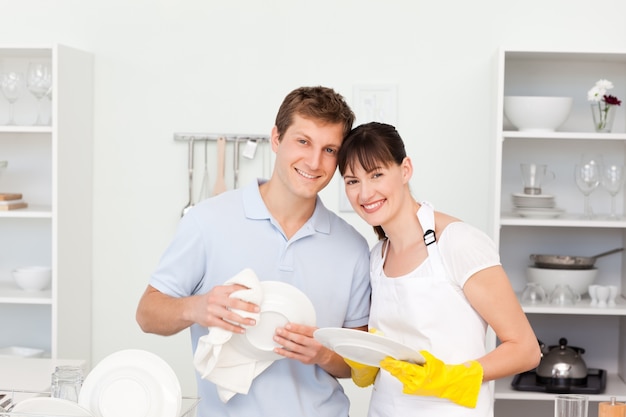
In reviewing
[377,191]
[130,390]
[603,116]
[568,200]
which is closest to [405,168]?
[377,191]

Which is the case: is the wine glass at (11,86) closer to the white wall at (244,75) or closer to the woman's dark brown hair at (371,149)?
the white wall at (244,75)

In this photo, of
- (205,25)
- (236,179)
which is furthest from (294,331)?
(205,25)

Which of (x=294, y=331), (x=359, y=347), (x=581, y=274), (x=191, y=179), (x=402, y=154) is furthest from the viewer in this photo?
(x=191, y=179)

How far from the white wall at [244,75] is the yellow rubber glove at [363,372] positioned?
1.45m

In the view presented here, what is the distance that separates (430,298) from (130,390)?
0.69 metres

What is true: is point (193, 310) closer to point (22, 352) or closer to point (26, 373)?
point (26, 373)

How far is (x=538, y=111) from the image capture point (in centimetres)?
327

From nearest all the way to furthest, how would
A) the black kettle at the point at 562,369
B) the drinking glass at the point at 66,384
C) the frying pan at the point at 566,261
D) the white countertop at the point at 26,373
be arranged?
the drinking glass at the point at 66,384, the white countertop at the point at 26,373, the black kettle at the point at 562,369, the frying pan at the point at 566,261

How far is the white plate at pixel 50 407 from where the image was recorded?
1.52 m

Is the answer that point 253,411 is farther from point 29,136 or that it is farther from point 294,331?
point 29,136

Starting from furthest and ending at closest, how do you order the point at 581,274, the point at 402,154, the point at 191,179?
the point at 191,179, the point at 581,274, the point at 402,154

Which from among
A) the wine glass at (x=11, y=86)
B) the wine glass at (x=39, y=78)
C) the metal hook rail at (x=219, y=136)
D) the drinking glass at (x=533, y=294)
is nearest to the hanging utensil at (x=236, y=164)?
the metal hook rail at (x=219, y=136)

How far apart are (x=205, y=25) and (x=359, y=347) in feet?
7.04

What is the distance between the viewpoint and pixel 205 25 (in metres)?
3.57
